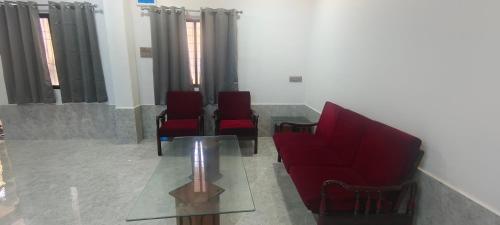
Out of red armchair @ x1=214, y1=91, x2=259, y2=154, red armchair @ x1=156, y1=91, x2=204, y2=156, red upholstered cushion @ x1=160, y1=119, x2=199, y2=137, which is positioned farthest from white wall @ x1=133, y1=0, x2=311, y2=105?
red upholstered cushion @ x1=160, y1=119, x2=199, y2=137

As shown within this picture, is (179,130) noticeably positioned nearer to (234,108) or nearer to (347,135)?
(234,108)

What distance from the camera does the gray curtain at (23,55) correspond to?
3412mm

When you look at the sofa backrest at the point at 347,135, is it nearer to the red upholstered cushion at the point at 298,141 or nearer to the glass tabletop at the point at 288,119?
the red upholstered cushion at the point at 298,141

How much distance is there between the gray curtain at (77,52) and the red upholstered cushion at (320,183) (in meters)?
3.39

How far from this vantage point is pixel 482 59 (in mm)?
1275

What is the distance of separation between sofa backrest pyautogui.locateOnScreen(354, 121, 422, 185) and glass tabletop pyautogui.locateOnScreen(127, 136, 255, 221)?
0.94 m

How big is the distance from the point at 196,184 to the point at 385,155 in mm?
1415

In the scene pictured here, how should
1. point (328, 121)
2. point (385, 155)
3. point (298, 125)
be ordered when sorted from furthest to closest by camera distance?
point (298, 125) < point (328, 121) < point (385, 155)

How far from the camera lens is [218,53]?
372cm

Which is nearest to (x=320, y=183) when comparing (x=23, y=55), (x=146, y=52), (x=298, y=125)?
(x=298, y=125)

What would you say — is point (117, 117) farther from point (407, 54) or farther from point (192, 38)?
point (407, 54)

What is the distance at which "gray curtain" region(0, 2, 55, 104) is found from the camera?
3.41m

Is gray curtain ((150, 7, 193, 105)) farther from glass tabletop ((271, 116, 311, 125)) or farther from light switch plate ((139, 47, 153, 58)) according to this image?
glass tabletop ((271, 116, 311, 125))

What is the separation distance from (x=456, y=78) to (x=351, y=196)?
3.12ft
